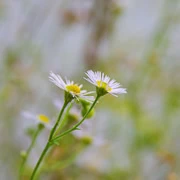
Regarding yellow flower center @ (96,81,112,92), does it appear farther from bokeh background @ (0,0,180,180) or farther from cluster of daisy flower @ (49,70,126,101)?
bokeh background @ (0,0,180,180)

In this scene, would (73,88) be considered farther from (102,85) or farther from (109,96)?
(109,96)

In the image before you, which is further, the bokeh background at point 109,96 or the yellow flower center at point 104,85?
the bokeh background at point 109,96

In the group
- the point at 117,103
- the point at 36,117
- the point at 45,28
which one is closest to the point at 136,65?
the point at 117,103

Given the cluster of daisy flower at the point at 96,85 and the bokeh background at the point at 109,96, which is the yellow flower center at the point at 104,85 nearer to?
the cluster of daisy flower at the point at 96,85

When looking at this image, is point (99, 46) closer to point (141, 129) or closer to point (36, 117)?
point (141, 129)

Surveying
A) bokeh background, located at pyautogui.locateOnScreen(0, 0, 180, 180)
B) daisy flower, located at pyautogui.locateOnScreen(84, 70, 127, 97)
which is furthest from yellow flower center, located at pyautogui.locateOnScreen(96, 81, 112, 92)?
bokeh background, located at pyautogui.locateOnScreen(0, 0, 180, 180)

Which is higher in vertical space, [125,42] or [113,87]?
[125,42]

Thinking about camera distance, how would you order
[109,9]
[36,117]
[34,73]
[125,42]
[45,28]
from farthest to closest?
[45,28]
[125,42]
[34,73]
[109,9]
[36,117]

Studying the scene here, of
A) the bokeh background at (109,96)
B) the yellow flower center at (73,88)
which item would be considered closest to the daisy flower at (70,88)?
the yellow flower center at (73,88)
